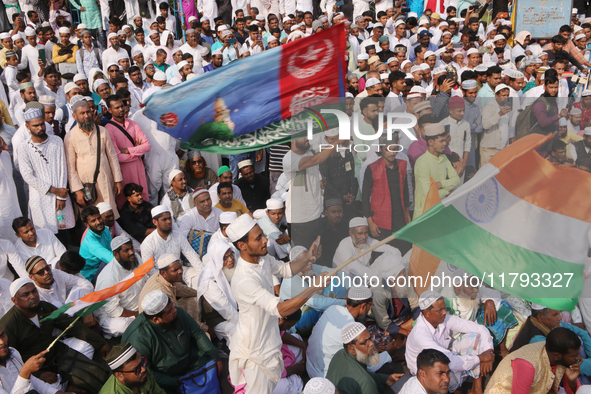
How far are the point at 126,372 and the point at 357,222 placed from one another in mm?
2290

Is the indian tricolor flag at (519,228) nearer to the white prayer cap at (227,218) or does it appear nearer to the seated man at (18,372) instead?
the white prayer cap at (227,218)

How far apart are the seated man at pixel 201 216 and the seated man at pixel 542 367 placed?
333 centimetres

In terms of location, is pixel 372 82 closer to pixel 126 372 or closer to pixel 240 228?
pixel 240 228

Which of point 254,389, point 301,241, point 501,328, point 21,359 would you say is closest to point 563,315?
point 501,328

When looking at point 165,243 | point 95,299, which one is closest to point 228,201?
point 165,243

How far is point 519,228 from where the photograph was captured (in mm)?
3584

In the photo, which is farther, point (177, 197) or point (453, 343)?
point (177, 197)

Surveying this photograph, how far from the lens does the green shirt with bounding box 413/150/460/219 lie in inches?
189

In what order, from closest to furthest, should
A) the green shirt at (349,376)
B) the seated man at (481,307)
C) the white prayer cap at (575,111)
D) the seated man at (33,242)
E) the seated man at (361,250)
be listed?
the green shirt at (349,376) < the seated man at (481,307) < the seated man at (361,250) < the seated man at (33,242) < the white prayer cap at (575,111)

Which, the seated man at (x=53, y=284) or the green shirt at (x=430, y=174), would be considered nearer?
the seated man at (x=53, y=284)

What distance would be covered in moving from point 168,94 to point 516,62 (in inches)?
A: 324

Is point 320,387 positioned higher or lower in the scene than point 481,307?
higher

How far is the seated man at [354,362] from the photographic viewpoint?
3745 millimetres

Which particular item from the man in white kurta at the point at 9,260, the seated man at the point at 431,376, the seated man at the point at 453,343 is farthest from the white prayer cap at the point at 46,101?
the seated man at the point at 431,376
